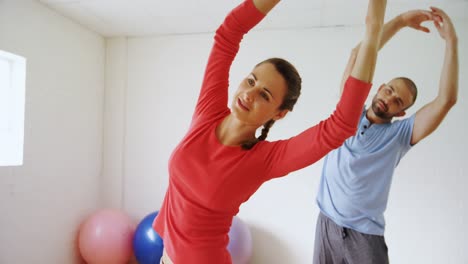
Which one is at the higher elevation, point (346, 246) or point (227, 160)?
point (227, 160)

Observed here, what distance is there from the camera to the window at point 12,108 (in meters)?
2.59

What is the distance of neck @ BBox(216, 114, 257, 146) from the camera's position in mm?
936

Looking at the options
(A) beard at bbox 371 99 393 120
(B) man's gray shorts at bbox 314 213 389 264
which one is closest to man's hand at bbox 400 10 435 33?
(A) beard at bbox 371 99 393 120

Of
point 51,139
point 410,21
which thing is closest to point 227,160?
point 410,21

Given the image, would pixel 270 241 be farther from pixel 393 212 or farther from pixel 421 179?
pixel 421 179

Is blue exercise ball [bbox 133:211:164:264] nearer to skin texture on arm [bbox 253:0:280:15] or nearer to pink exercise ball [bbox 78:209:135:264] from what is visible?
pink exercise ball [bbox 78:209:135:264]

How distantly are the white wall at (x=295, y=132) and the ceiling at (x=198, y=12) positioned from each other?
155 mm

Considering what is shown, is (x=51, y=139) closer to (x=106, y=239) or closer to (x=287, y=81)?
(x=106, y=239)

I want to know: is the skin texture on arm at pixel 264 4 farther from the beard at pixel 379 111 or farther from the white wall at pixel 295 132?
the white wall at pixel 295 132

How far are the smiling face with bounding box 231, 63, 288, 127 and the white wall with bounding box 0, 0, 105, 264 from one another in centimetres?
223

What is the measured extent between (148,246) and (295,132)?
65.7 inches

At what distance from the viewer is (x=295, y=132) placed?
3201 millimetres

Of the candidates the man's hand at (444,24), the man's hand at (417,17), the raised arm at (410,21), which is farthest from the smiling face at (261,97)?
the man's hand at (444,24)

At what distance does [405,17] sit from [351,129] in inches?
29.5
